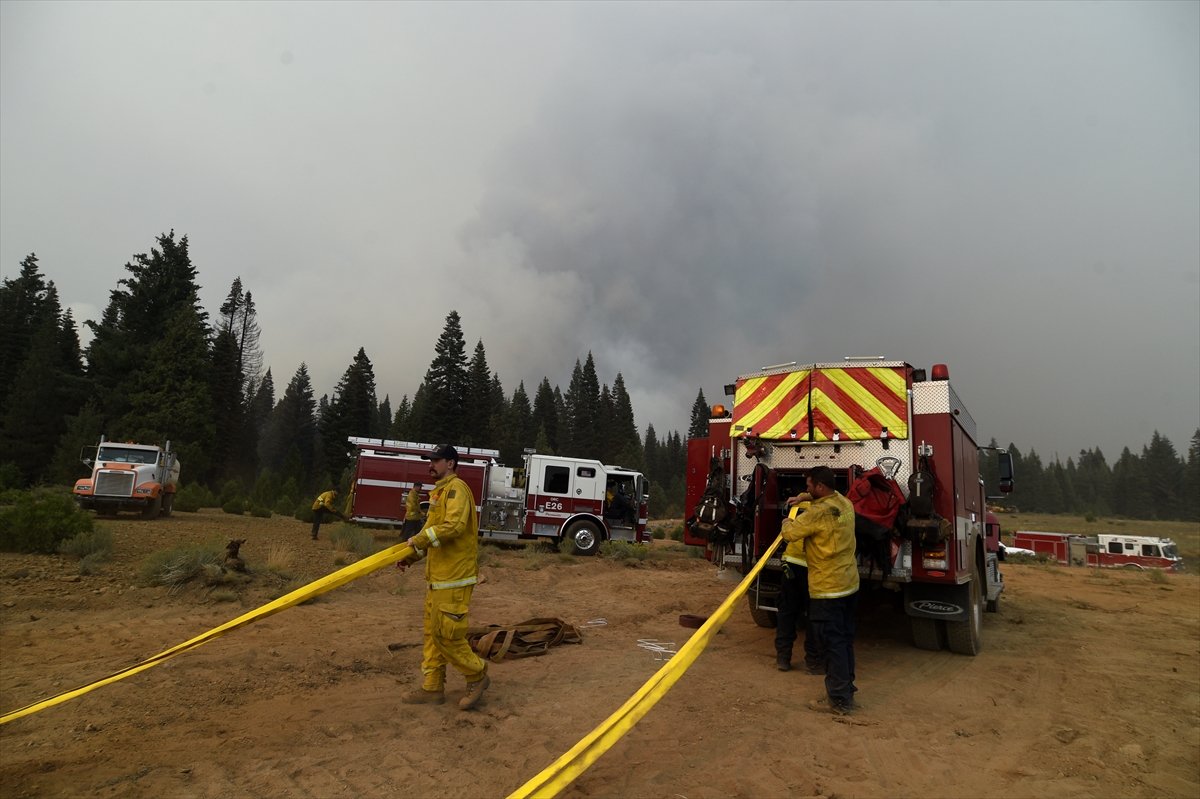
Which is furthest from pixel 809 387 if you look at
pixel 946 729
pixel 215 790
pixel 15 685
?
pixel 15 685

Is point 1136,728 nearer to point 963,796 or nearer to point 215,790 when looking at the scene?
point 963,796

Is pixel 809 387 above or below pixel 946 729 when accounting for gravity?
above

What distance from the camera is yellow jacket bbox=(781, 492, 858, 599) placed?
5504 millimetres

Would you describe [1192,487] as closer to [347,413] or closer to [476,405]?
[476,405]

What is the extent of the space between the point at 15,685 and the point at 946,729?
7.78 m

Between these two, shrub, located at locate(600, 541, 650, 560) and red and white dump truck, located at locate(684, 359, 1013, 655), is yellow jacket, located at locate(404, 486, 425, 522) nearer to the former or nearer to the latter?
shrub, located at locate(600, 541, 650, 560)

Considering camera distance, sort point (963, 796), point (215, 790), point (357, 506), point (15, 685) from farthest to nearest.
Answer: point (357, 506)
point (15, 685)
point (963, 796)
point (215, 790)

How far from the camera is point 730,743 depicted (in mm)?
4434

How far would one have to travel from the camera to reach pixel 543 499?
19578mm

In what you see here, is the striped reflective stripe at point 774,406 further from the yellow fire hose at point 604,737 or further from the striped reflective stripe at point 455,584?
the striped reflective stripe at point 455,584

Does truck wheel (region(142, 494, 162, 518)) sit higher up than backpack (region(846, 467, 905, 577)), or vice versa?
backpack (region(846, 467, 905, 577))

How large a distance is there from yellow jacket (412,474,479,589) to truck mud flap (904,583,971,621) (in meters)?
5.21

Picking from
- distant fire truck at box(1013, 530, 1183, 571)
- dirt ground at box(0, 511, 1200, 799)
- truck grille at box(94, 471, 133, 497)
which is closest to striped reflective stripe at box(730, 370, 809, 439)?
dirt ground at box(0, 511, 1200, 799)

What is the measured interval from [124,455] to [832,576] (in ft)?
70.2
